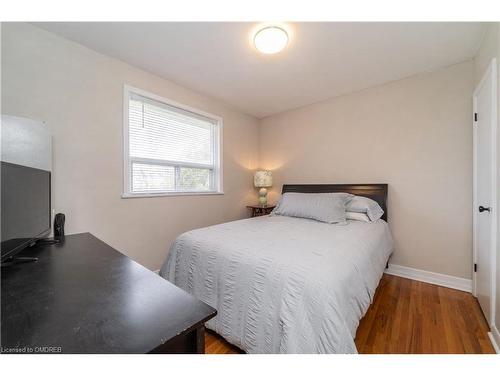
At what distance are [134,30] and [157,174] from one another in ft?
4.74

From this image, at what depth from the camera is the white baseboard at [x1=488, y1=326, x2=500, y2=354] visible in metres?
1.39

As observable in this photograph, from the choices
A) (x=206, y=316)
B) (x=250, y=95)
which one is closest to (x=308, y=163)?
(x=250, y=95)

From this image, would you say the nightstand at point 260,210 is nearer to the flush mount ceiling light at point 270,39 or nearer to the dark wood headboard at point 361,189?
the dark wood headboard at point 361,189

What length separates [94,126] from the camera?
80.7 inches

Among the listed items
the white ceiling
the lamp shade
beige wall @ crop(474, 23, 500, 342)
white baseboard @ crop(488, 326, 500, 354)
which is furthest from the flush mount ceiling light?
white baseboard @ crop(488, 326, 500, 354)

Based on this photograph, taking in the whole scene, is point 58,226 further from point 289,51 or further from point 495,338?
point 495,338

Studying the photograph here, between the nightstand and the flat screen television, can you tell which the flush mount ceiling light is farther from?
the nightstand

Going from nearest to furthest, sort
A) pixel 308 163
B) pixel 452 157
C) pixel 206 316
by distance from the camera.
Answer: pixel 206 316, pixel 452 157, pixel 308 163

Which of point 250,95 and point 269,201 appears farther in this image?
point 269,201

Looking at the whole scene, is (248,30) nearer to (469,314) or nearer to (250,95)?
(250,95)

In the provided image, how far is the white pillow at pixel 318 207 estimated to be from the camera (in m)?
2.38

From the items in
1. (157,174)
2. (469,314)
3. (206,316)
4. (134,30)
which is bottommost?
(469,314)

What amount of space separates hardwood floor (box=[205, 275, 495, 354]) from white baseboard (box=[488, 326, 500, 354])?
0.03 meters

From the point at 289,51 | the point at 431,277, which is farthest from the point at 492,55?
the point at 431,277
